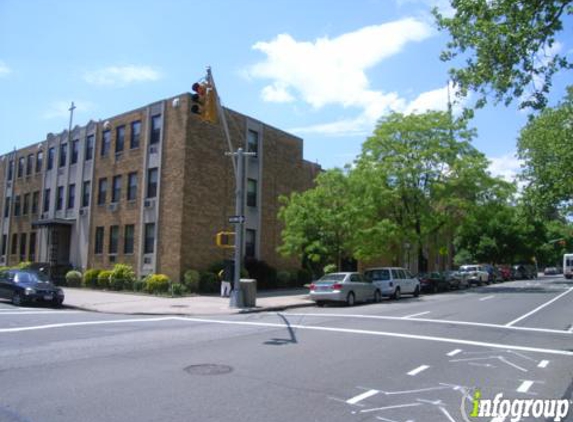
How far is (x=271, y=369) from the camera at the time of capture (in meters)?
7.78

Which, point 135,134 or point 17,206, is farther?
point 17,206

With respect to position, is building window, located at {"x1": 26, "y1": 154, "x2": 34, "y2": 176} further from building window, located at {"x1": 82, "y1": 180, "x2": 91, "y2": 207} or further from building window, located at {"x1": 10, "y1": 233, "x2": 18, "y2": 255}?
building window, located at {"x1": 82, "y1": 180, "x2": 91, "y2": 207}

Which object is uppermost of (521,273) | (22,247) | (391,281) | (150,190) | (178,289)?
(150,190)

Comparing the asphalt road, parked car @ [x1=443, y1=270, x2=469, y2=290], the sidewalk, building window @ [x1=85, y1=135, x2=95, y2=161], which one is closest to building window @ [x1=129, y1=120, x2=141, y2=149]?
building window @ [x1=85, y1=135, x2=95, y2=161]

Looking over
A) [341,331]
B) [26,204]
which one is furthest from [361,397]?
[26,204]

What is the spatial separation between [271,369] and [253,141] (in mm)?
24299

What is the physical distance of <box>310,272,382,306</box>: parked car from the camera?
2041 cm

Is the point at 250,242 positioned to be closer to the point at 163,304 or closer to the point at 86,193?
the point at 163,304

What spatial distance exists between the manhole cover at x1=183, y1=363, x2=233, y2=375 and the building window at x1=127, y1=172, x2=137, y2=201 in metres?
22.3

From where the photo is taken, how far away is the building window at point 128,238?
2844cm

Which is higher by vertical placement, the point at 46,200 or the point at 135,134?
the point at 135,134

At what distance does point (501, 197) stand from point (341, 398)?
30564mm

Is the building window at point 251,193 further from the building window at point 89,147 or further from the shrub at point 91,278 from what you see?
the building window at point 89,147

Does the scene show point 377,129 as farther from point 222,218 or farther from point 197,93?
point 197,93
